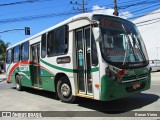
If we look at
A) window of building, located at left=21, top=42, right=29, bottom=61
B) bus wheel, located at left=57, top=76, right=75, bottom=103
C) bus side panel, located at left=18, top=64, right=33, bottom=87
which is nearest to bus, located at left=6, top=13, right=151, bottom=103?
bus wheel, located at left=57, top=76, right=75, bottom=103

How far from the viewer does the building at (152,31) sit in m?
35.0

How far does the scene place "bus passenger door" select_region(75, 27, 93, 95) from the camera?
28.6 ft

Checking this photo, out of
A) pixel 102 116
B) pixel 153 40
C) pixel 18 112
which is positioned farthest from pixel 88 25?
pixel 153 40

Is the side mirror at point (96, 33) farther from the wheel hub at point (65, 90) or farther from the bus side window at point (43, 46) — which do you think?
the bus side window at point (43, 46)

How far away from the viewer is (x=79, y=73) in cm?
929

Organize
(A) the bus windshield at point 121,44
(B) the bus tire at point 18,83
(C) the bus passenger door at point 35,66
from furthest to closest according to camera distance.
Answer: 1. (B) the bus tire at point 18,83
2. (C) the bus passenger door at point 35,66
3. (A) the bus windshield at point 121,44

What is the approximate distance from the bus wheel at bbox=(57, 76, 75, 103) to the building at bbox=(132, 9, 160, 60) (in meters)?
26.3

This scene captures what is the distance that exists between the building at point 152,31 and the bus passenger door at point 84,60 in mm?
27135

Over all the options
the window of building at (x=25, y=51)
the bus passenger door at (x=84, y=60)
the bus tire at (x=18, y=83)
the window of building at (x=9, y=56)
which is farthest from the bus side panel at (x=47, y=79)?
the window of building at (x=9, y=56)

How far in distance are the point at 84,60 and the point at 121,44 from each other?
4.16ft

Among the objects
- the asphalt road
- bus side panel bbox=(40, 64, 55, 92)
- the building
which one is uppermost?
the building

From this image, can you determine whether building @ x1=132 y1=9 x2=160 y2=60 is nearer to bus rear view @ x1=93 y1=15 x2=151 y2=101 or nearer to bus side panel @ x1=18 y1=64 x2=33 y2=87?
bus side panel @ x1=18 y1=64 x2=33 y2=87

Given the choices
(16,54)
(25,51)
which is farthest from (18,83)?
(25,51)

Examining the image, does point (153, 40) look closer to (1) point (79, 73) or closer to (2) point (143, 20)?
(2) point (143, 20)
